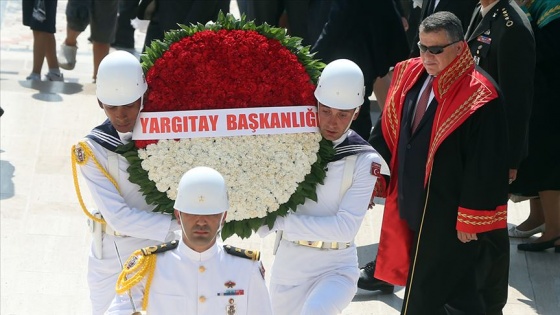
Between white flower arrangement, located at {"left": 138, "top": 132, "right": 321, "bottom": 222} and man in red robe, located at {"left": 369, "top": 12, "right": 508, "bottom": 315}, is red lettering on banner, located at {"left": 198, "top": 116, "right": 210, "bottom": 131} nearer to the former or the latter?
white flower arrangement, located at {"left": 138, "top": 132, "right": 321, "bottom": 222}

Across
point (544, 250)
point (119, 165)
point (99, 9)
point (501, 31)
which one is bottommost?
point (544, 250)

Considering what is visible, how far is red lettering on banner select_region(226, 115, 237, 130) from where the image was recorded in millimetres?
5891

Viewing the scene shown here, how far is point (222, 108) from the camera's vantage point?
233 inches

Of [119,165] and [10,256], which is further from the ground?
[119,165]

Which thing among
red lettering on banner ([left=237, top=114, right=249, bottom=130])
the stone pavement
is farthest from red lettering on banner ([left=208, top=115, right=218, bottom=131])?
the stone pavement

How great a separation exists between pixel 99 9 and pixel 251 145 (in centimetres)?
582

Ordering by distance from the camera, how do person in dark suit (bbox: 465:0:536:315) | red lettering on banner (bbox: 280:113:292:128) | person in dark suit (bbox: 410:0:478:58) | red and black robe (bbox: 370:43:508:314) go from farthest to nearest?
person in dark suit (bbox: 410:0:478:58) → person in dark suit (bbox: 465:0:536:315) → red and black robe (bbox: 370:43:508:314) → red lettering on banner (bbox: 280:113:292:128)

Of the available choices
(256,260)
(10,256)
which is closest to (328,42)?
(10,256)

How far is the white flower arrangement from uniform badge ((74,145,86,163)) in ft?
0.93

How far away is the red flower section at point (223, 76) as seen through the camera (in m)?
5.91

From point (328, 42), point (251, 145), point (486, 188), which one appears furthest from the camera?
point (328, 42)

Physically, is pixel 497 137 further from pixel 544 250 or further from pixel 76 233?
pixel 76 233

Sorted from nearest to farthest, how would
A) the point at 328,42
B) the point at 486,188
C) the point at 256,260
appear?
the point at 256,260, the point at 486,188, the point at 328,42

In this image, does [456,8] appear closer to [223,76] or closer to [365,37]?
[365,37]
